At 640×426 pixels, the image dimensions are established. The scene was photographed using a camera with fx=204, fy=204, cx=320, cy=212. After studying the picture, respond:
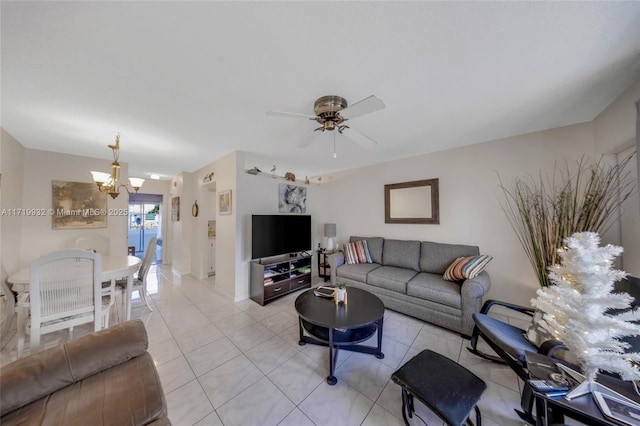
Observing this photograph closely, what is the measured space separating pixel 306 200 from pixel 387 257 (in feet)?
6.70

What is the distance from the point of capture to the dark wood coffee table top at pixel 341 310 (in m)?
1.77

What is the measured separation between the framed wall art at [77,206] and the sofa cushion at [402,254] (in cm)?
508

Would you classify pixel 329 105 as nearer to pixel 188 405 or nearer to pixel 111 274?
pixel 188 405

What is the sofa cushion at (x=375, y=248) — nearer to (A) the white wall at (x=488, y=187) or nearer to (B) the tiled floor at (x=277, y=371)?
(A) the white wall at (x=488, y=187)

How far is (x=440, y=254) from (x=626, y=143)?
1.99 m

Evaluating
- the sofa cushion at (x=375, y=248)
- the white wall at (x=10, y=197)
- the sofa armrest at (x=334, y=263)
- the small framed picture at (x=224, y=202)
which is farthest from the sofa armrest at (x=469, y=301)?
the white wall at (x=10, y=197)

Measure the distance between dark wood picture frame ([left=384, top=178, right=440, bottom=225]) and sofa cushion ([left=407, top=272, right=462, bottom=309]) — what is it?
995 millimetres

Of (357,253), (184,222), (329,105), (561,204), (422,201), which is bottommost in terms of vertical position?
(357,253)

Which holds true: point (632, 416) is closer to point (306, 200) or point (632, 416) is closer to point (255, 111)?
point (255, 111)

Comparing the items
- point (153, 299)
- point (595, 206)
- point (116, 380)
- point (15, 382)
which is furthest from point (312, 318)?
point (153, 299)

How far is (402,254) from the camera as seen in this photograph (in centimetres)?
338

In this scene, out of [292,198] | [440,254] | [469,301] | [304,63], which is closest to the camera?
[304,63]

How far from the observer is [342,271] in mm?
3408

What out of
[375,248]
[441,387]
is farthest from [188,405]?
[375,248]
